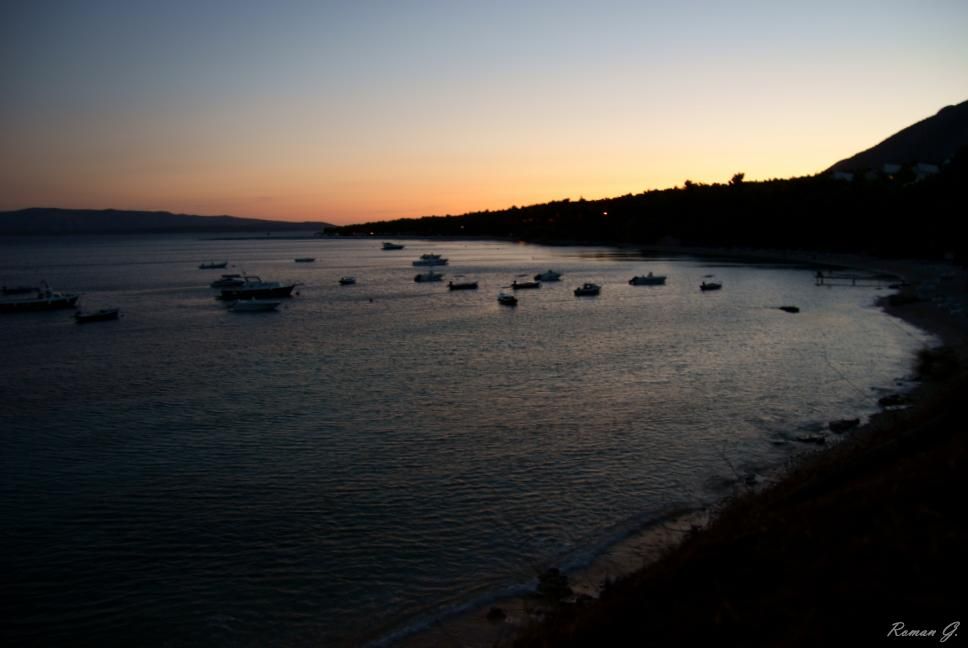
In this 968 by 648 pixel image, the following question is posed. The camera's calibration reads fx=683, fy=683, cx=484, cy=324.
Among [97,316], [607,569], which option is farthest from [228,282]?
[607,569]

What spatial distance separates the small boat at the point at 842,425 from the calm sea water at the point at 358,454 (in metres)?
0.90

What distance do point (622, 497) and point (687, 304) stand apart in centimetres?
5230

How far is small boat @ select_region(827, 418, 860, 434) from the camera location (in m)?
23.7

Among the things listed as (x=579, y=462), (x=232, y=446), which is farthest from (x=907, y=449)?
(x=232, y=446)

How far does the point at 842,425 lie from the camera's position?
24.0 meters

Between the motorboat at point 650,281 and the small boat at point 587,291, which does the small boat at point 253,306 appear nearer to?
the small boat at point 587,291

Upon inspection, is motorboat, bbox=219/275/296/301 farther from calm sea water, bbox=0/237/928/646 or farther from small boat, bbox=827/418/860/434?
small boat, bbox=827/418/860/434

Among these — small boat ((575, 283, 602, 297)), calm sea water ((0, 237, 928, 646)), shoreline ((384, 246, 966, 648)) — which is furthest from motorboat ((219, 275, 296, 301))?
shoreline ((384, 246, 966, 648))

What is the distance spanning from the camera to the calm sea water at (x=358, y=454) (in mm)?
14734

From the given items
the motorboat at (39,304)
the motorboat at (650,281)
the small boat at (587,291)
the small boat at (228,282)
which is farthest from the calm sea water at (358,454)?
the small boat at (228,282)

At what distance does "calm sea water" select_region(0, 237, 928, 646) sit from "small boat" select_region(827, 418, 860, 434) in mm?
900

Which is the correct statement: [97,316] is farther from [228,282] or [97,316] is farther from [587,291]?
[587,291]

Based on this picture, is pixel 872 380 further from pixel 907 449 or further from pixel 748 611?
pixel 748 611

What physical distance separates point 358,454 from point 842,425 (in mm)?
16968
